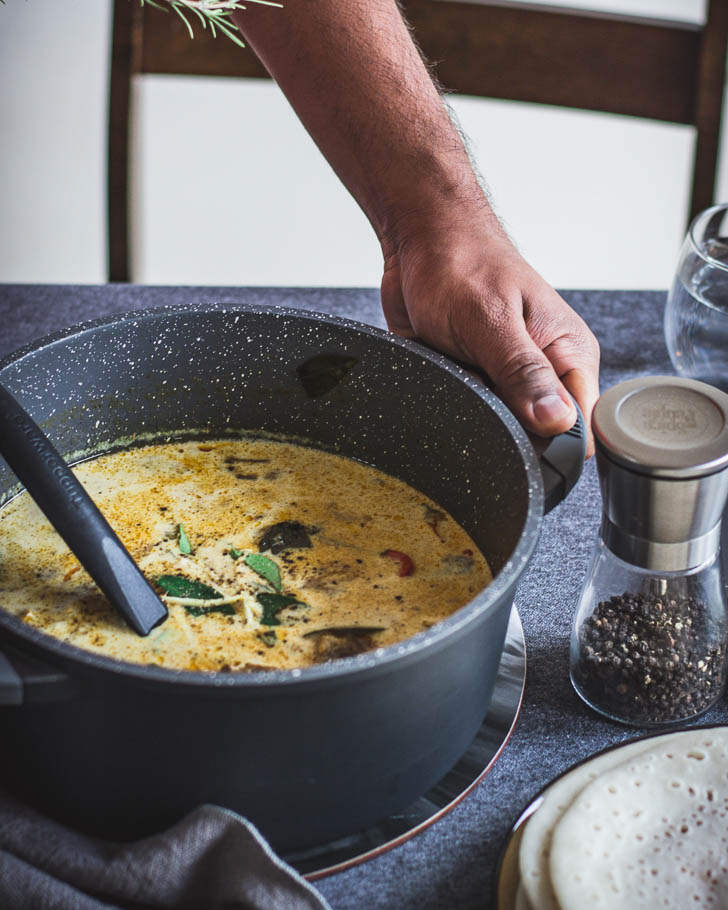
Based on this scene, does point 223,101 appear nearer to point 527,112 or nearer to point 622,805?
point 527,112

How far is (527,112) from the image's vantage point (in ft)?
12.6

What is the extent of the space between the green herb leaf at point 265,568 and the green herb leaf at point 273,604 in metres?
0.02

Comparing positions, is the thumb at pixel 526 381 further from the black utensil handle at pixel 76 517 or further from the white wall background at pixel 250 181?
the white wall background at pixel 250 181

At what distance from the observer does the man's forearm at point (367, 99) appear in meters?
1.33

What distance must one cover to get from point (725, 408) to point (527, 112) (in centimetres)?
327

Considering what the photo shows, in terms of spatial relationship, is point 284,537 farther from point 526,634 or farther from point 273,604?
point 526,634

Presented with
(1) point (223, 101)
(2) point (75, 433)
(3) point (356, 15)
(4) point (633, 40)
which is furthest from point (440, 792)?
(1) point (223, 101)

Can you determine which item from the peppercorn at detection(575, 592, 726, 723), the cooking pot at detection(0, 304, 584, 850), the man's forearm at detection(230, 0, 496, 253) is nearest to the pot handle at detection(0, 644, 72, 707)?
the cooking pot at detection(0, 304, 584, 850)

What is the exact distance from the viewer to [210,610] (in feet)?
3.05

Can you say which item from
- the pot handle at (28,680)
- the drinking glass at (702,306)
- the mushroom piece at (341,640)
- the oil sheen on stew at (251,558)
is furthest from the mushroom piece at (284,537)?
the drinking glass at (702,306)

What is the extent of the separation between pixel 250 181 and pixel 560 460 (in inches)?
117

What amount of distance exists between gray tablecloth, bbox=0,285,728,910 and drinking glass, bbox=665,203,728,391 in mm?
109

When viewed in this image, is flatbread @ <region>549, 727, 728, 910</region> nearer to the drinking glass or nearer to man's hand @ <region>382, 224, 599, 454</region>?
man's hand @ <region>382, 224, 599, 454</region>

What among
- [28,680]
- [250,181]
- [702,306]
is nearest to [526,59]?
[702,306]
